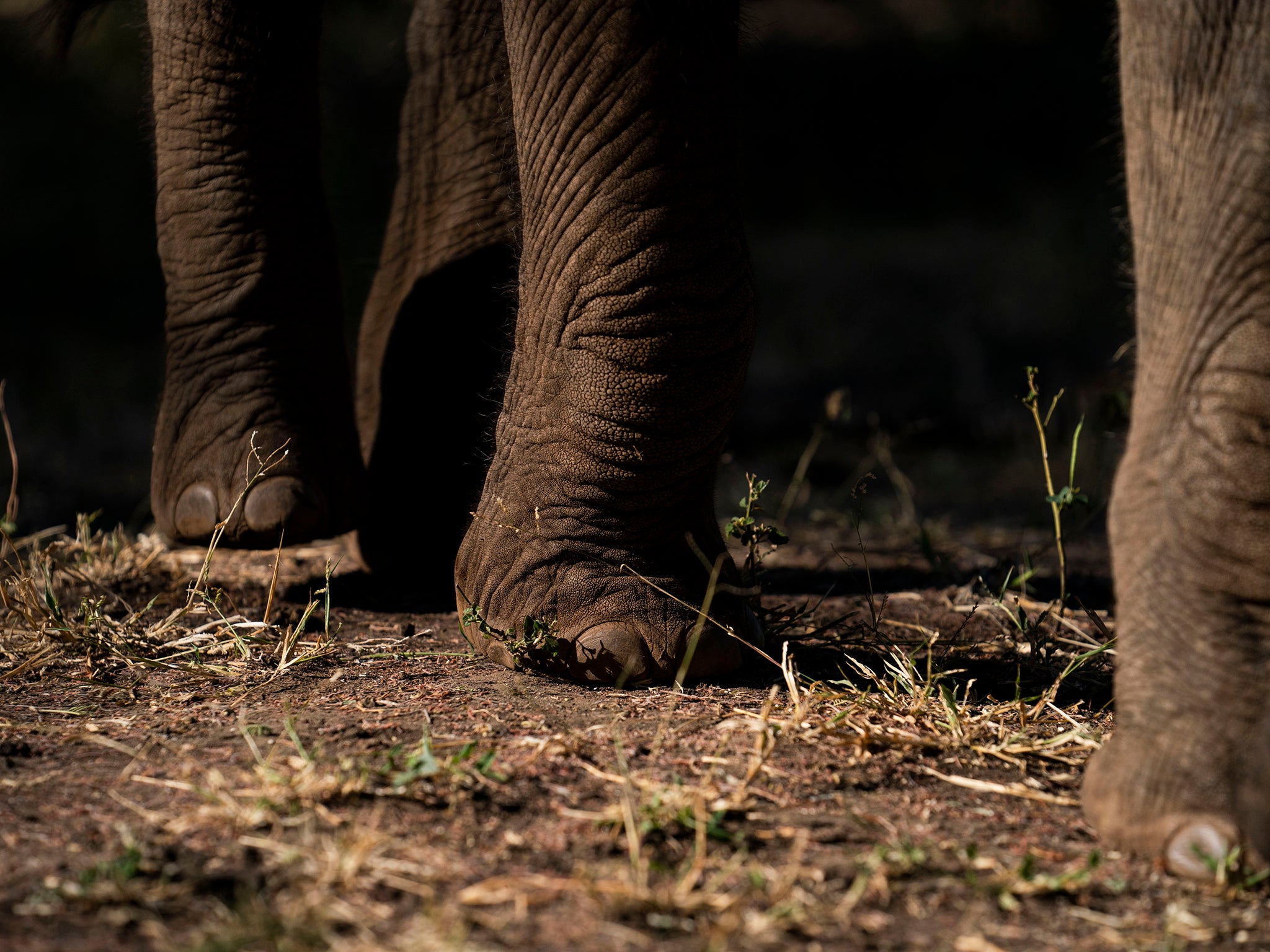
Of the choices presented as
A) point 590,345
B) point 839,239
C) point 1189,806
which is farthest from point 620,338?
point 839,239

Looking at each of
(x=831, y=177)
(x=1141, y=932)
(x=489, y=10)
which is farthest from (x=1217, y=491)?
(x=831, y=177)

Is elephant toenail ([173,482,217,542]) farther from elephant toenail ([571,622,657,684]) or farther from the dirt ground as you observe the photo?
elephant toenail ([571,622,657,684])

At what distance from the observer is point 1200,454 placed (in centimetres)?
135

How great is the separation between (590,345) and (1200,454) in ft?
2.66

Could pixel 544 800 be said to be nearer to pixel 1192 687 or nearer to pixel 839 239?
pixel 1192 687

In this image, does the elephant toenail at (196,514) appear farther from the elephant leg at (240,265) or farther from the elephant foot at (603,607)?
the elephant foot at (603,607)

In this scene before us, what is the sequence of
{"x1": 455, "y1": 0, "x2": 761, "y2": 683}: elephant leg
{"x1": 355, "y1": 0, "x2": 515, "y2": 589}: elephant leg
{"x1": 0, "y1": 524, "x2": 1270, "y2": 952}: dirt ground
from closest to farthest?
{"x1": 0, "y1": 524, "x2": 1270, "y2": 952}: dirt ground → {"x1": 455, "y1": 0, "x2": 761, "y2": 683}: elephant leg → {"x1": 355, "y1": 0, "x2": 515, "y2": 589}: elephant leg

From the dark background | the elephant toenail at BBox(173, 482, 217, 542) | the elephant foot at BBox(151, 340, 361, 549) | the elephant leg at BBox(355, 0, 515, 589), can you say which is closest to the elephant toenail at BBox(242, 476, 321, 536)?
the elephant foot at BBox(151, 340, 361, 549)

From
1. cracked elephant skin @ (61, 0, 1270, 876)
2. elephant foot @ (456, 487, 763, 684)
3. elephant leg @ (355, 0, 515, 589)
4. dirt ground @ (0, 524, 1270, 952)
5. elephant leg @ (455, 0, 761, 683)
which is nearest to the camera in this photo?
dirt ground @ (0, 524, 1270, 952)

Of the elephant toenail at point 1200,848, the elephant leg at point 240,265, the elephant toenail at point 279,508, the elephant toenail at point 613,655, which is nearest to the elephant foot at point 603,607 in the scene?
the elephant toenail at point 613,655

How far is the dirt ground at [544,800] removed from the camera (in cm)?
123

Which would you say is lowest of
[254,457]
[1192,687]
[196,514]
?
[196,514]

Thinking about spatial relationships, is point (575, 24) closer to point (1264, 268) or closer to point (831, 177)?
point (1264, 268)

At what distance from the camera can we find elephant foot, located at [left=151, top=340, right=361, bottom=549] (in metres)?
2.35
